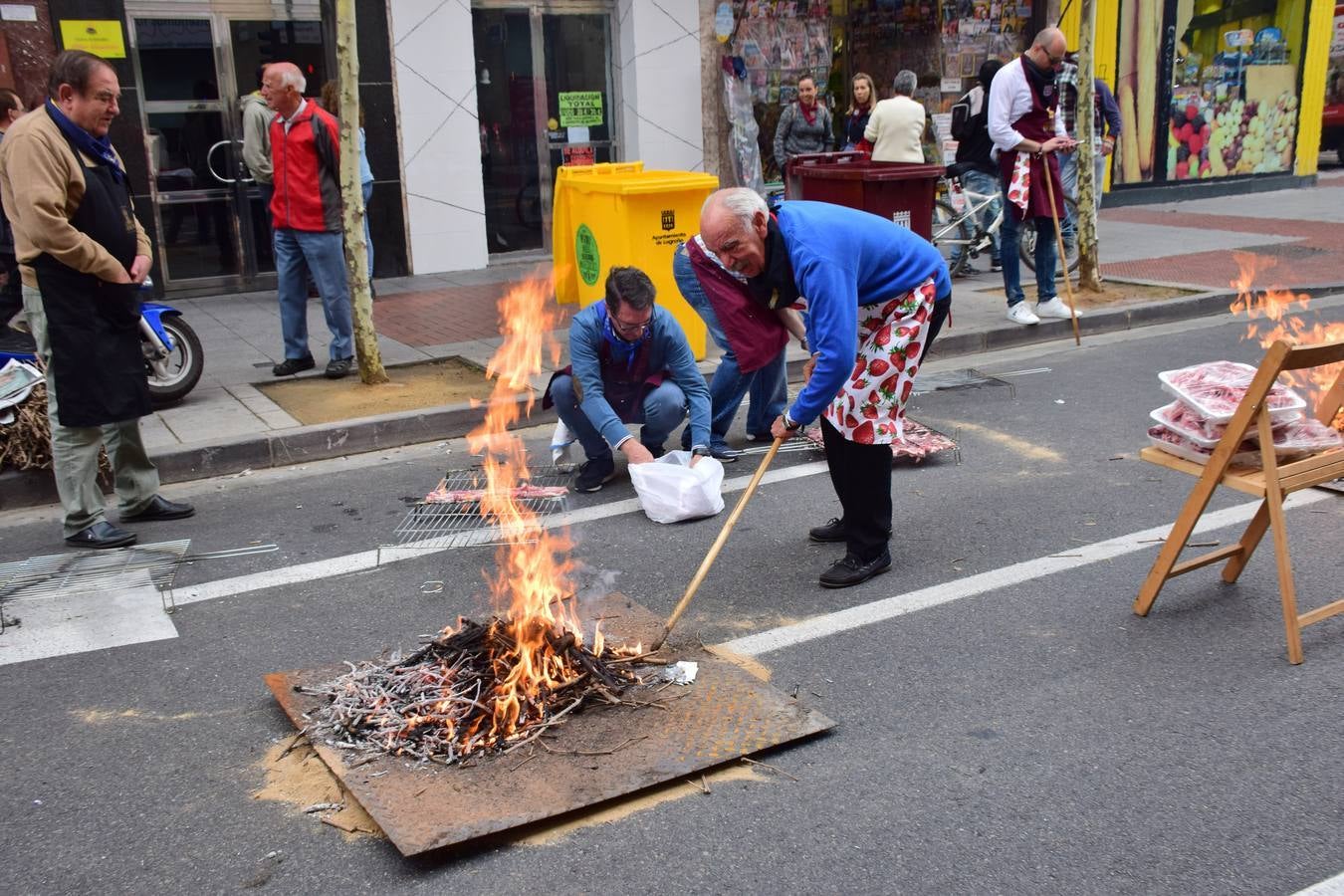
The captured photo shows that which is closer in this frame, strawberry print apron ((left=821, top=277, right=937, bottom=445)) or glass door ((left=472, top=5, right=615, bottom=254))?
strawberry print apron ((left=821, top=277, right=937, bottom=445))

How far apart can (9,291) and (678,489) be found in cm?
477

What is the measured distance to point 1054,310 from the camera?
9930 mm

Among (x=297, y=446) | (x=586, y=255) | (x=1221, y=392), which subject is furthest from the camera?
(x=586, y=255)

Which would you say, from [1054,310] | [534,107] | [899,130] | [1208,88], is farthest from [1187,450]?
[1208,88]

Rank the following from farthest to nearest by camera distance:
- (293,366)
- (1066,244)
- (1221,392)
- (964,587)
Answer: (1066,244) → (293,366) → (964,587) → (1221,392)

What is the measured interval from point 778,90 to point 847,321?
1112 centimetres

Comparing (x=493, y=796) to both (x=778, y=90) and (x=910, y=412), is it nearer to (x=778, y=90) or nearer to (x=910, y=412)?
(x=910, y=412)

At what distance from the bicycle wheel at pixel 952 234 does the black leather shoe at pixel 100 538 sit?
8.08 meters

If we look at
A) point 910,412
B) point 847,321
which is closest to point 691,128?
point 910,412

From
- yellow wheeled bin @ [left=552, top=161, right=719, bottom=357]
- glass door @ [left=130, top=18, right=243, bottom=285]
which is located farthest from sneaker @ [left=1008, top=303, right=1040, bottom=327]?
glass door @ [left=130, top=18, right=243, bottom=285]

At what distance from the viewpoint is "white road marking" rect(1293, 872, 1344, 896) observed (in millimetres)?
2877

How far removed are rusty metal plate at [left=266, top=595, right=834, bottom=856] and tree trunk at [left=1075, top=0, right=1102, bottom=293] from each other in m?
7.83

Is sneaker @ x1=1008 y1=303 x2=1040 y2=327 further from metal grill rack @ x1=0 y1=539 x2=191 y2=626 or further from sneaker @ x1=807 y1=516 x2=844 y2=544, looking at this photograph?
metal grill rack @ x1=0 y1=539 x2=191 y2=626

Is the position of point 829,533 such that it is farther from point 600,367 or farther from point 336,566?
point 336,566
